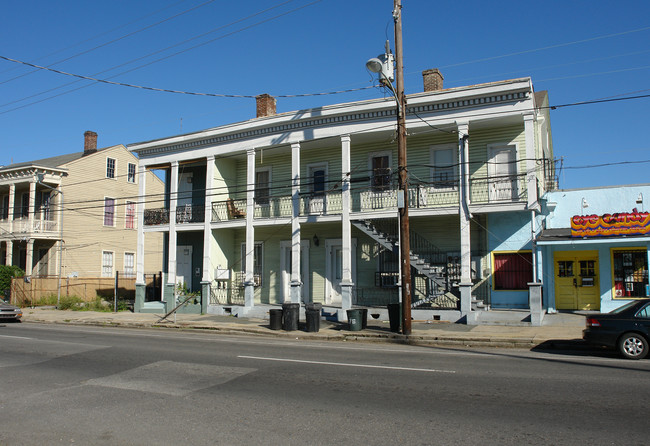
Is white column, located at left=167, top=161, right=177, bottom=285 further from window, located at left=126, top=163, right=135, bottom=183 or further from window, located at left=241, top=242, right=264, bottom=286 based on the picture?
window, located at left=126, top=163, right=135, bottom=183

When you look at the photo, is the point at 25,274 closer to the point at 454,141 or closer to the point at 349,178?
the point at 349,178

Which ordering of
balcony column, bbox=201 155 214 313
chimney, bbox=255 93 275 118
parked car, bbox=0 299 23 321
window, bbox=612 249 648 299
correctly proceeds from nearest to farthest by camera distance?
window, bbox=612 249 648 299, parked car, bbox=0 299 23 321, balcony column, bbox=201 155 214 313, chimney, bbox=255 93 275 118

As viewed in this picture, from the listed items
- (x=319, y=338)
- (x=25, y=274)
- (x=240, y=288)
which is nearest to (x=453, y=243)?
(x=319, y=338)

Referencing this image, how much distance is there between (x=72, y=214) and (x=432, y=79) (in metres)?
24.5

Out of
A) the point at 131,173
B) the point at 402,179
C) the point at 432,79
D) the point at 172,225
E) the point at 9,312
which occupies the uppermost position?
the point at 432,79

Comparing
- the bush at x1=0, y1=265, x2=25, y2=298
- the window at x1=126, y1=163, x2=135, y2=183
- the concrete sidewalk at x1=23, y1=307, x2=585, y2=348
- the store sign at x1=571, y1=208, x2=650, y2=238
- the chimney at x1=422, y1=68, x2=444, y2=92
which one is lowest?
the concrete sidewalk at x1=23, y1=307, x2=585, y2=348

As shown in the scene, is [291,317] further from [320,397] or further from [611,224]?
[611,224]

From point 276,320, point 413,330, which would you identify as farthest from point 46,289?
point 413,330

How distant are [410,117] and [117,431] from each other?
51.8 ft

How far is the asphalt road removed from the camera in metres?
5.91

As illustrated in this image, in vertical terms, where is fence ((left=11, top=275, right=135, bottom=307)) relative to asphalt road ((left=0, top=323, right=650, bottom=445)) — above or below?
above

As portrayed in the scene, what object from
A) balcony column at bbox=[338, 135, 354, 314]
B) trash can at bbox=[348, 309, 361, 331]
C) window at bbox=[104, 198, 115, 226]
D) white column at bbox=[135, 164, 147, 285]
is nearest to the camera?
trash can at bbox=[348, 309, 361, 331]

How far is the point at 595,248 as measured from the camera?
18.1 meters

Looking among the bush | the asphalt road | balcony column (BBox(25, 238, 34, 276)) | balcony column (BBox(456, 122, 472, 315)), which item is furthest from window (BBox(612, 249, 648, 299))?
the bush
